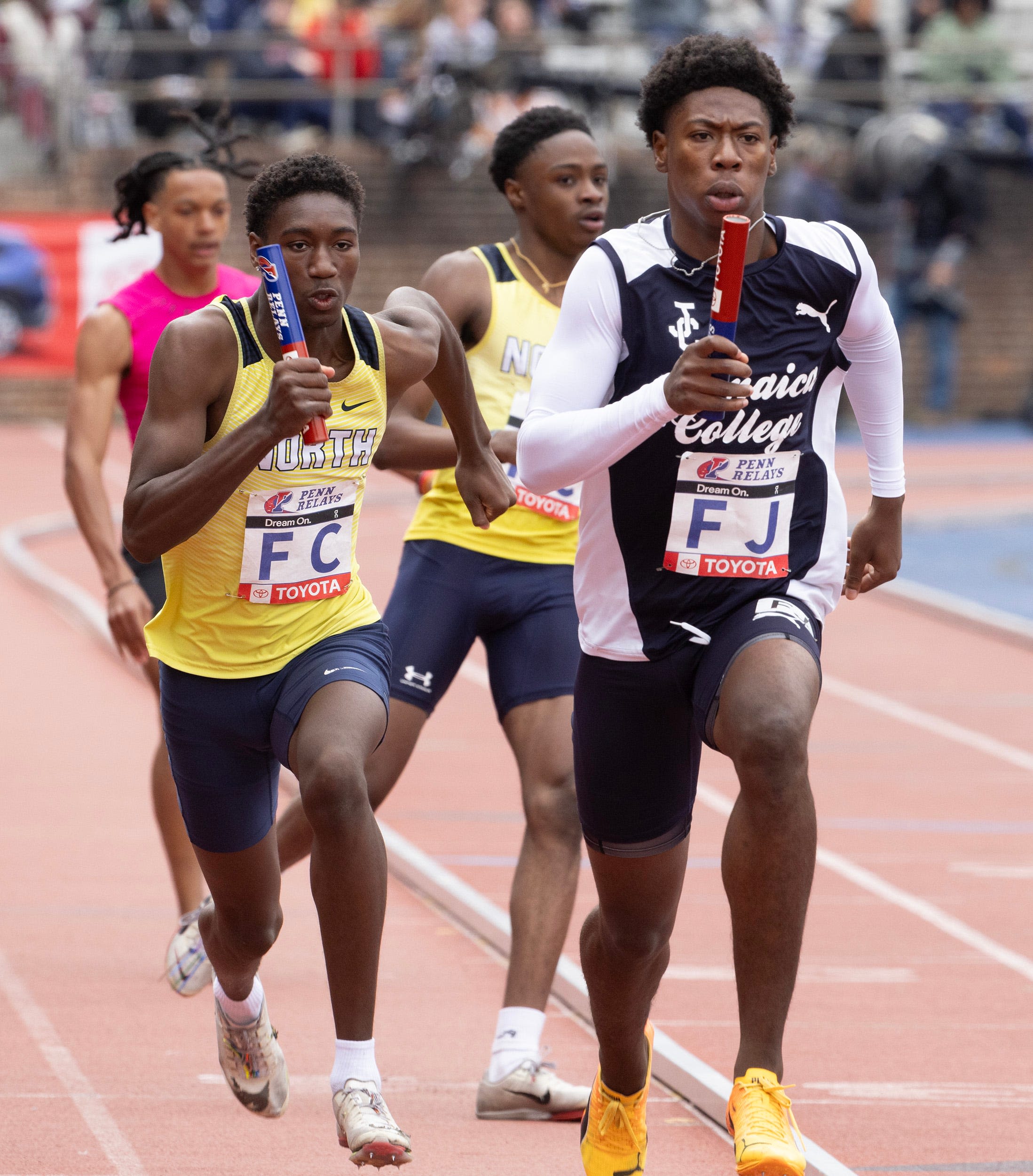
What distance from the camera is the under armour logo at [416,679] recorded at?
18.3ft

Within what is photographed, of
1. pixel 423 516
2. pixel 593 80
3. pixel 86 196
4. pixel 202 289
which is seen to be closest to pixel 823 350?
pixel 423 516

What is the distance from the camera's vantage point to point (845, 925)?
6965mm

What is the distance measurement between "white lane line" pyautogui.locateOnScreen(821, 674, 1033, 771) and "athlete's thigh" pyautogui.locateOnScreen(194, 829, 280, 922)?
A: 5.35m

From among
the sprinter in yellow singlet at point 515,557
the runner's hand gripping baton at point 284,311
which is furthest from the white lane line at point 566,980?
the runner's hand gripping baton at point 284,311

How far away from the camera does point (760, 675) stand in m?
3.85

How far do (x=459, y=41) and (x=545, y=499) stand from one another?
17601mm

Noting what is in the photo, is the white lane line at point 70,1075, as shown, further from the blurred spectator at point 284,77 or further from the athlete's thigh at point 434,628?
the blurred spectator at point 284,77

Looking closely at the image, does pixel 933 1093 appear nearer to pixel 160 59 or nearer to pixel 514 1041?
pixel 514 1041

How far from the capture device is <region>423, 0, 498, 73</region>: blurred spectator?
72.0 feet

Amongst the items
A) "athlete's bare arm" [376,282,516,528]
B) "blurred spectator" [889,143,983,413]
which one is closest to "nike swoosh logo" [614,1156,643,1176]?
"athlete's bare arm" [376,282,516,528]

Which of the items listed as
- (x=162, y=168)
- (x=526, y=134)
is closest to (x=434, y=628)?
(x=526, y=134)

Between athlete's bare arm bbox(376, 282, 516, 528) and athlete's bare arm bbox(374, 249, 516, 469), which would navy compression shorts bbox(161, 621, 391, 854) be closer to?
athlete's bare arm bbox(376, 282, 516, 528)

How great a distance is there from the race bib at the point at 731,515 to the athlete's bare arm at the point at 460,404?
0.85 metres

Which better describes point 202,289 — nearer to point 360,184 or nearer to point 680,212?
point 360,184
